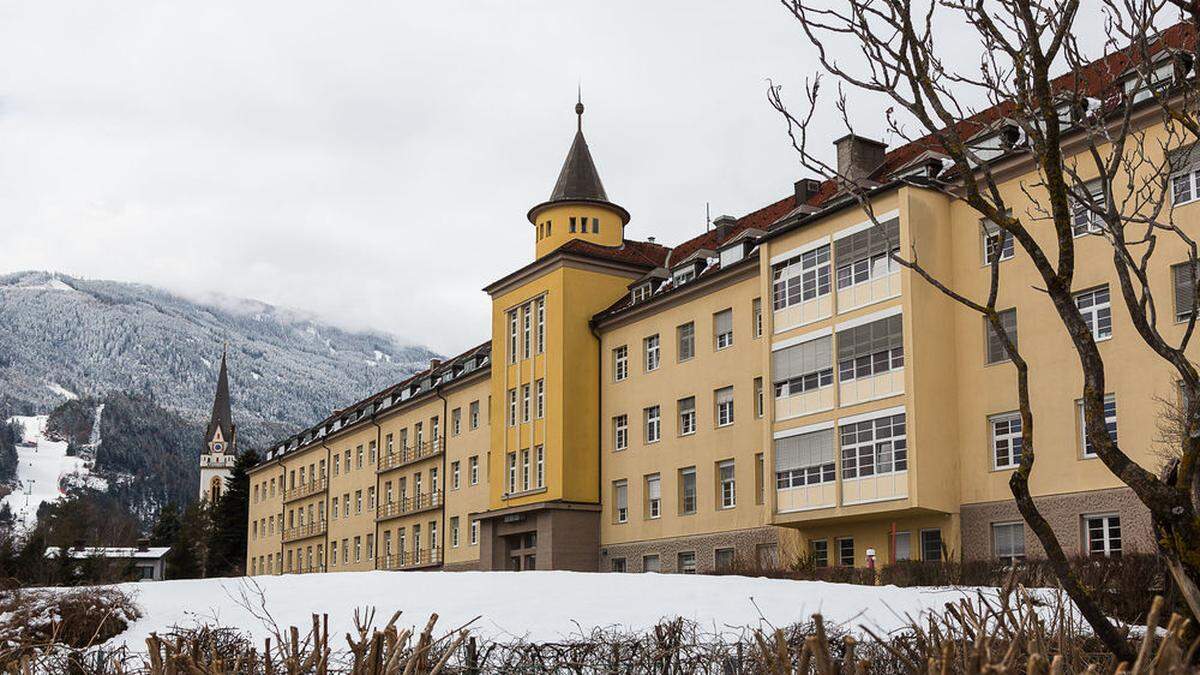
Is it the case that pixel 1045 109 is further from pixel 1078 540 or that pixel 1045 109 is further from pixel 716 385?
pixel 716 385

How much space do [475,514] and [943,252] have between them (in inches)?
1141

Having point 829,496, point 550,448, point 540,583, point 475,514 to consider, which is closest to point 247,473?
point 475,514

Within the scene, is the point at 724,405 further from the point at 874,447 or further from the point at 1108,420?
the point at 1108,420

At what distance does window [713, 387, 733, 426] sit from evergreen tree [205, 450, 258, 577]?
68.9 meters

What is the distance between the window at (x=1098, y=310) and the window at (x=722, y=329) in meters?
14.8

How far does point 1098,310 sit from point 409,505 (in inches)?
1698

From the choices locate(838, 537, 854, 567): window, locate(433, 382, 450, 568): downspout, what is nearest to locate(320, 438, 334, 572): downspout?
locate(433, 382, 450, 568): downspout

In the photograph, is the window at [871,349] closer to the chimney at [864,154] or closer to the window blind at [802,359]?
the window blind at [802,359]

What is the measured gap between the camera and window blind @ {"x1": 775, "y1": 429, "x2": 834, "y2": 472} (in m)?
39.6

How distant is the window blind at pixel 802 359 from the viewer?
40312 millimetres

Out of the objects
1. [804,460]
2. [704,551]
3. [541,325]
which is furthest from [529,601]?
[541,325]

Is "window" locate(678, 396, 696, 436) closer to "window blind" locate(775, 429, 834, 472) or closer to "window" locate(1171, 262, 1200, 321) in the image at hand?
"window blind" locate(775, 429, 834, 472)

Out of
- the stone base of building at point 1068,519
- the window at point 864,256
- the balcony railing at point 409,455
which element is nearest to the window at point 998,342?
the window at point 864,256

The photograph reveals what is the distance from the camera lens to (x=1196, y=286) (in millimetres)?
9758
